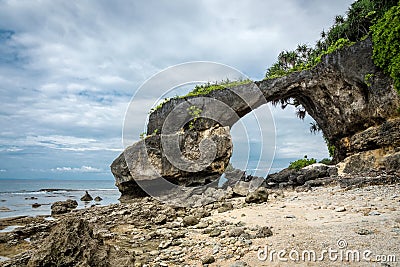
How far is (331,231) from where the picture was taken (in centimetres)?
596

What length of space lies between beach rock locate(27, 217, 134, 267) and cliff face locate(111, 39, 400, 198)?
12769mm

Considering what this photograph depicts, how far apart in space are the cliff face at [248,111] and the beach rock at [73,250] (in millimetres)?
12769

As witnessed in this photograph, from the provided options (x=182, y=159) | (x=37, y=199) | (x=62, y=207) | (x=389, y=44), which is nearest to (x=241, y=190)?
(x=182, y=159)

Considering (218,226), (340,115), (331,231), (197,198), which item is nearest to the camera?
(331,231)

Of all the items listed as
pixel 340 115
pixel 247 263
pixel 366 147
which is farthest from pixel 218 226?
pixel 340 115

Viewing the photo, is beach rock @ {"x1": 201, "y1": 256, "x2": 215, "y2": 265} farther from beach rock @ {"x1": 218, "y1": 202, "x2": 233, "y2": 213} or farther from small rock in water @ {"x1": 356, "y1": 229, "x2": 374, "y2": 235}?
beach rock @ {"x1": 218, "y1": 202, "x2": 233, "y2": 213}

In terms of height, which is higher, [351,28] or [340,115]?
[351,28]

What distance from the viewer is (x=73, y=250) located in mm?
4695

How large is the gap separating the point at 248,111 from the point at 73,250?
15.9 metres

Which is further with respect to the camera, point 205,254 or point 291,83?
point 291,83

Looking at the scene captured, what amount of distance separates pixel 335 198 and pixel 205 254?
5.51 meters

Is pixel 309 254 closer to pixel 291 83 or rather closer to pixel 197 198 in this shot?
pixel 197 198

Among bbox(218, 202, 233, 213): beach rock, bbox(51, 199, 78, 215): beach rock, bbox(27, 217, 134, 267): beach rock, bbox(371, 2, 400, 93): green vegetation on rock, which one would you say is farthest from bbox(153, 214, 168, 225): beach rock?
bbox(371, 2, 400, 93): green vegetation on rock

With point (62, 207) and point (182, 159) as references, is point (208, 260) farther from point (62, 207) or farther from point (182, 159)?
point (62, 207)
